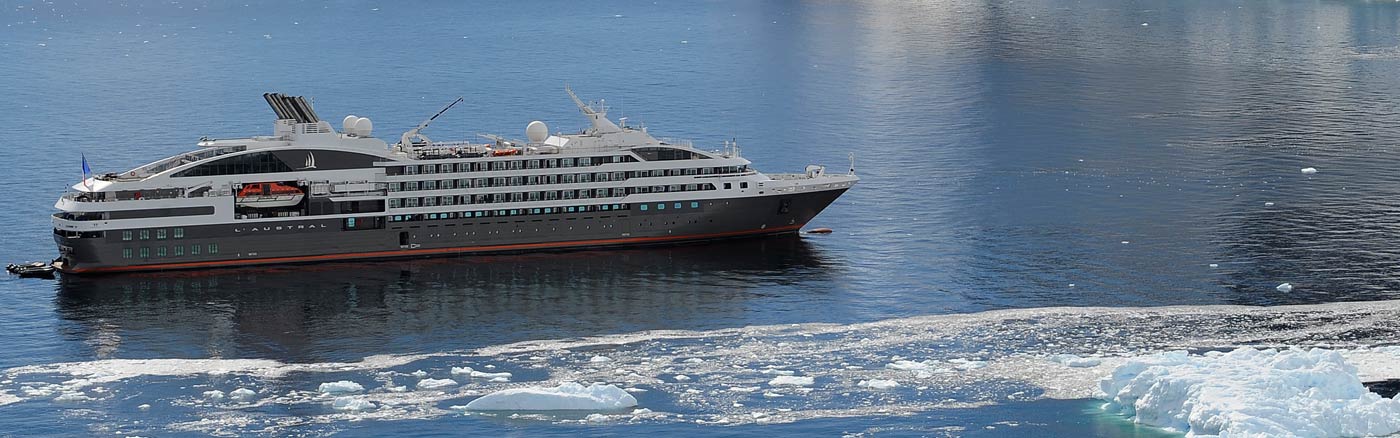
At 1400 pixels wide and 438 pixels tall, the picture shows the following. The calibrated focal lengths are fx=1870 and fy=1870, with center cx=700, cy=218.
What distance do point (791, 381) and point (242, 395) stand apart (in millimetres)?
26952

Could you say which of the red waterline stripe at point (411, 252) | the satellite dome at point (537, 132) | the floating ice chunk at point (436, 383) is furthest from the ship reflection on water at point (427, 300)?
the satellite dome at point (537, 132)

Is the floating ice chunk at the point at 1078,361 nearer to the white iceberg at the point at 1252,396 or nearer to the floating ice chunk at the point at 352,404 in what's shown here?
the white iceberg at the point at 1252,396

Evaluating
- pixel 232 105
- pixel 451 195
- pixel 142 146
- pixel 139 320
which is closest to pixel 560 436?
pixel 139 320

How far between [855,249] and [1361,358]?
4025 cm

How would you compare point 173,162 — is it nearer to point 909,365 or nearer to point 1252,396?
point 909,365

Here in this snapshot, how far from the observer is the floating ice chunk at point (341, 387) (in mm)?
91812

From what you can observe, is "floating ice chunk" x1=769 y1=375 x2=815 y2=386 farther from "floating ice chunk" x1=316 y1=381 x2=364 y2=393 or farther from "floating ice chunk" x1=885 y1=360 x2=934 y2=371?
"floating ice chunk" x1=316 y1=381 x2=364 y2=393

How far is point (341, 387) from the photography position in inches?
3622

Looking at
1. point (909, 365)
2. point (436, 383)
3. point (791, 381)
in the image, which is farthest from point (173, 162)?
point (909, 365)

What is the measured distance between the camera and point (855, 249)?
12800 centimetres

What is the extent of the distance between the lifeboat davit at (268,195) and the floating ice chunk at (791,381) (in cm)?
4506

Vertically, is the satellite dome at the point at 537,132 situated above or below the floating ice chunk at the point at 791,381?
above

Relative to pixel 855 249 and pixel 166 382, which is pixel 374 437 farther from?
pixel 855 249

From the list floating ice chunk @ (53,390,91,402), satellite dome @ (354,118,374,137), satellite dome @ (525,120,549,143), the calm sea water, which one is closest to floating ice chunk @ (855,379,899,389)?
the calm sea water
